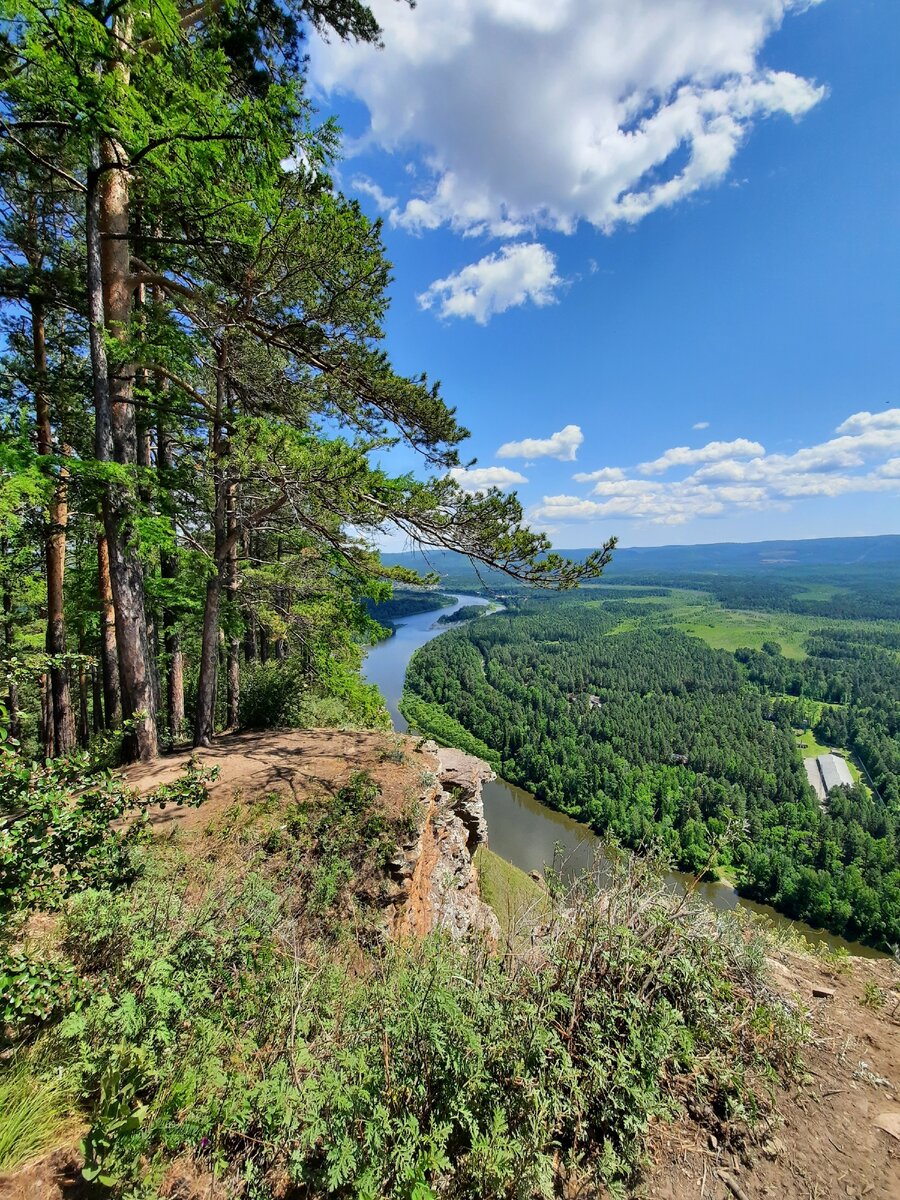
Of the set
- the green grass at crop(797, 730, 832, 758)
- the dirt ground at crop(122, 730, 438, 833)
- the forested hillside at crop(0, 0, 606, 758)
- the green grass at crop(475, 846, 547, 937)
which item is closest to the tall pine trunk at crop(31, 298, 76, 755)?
the forested hillside at crop(0, 0, 606, 758)

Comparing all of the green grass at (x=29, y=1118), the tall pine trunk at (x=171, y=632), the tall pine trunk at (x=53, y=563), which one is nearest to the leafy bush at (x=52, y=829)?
the green grass at (x=29, y=1118)

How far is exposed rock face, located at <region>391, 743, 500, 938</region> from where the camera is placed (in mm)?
5645

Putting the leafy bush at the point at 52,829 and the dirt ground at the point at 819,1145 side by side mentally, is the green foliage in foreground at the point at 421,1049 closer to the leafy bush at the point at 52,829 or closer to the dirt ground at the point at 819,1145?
the dirt ground at the point at 819,1145

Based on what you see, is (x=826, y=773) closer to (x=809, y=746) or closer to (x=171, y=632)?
(x=809, y=746)

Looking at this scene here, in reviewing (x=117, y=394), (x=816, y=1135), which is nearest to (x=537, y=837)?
(x=816, y=1135)

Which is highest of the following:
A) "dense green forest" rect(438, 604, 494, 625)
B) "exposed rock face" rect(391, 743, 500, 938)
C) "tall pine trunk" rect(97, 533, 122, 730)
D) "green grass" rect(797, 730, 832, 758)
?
"tall pine trunk" rect(97, 533, 122, 730)

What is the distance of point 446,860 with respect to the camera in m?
7.48

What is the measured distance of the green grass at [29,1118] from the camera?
1.75m

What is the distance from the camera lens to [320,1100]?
1.97m

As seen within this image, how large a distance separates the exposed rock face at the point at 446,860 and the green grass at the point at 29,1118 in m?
3.48

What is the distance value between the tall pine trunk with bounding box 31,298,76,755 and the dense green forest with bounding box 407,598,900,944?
29.0 ft

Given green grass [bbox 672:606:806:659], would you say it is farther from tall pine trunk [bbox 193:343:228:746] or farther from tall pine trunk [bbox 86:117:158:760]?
tall pine trunk [bbox 86:117:158:760]

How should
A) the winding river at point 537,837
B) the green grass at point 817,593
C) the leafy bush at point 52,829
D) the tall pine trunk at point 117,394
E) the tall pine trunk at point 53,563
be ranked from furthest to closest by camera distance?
the green grass at point 817,593, the winding river at point 537,837, the tall pine trunk at point 53,563, the tall pine trunk at point 117,394, the leafy bush at point 52,829

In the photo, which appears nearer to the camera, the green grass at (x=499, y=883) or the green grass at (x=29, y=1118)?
the green grass at (x=29, y=1118)
